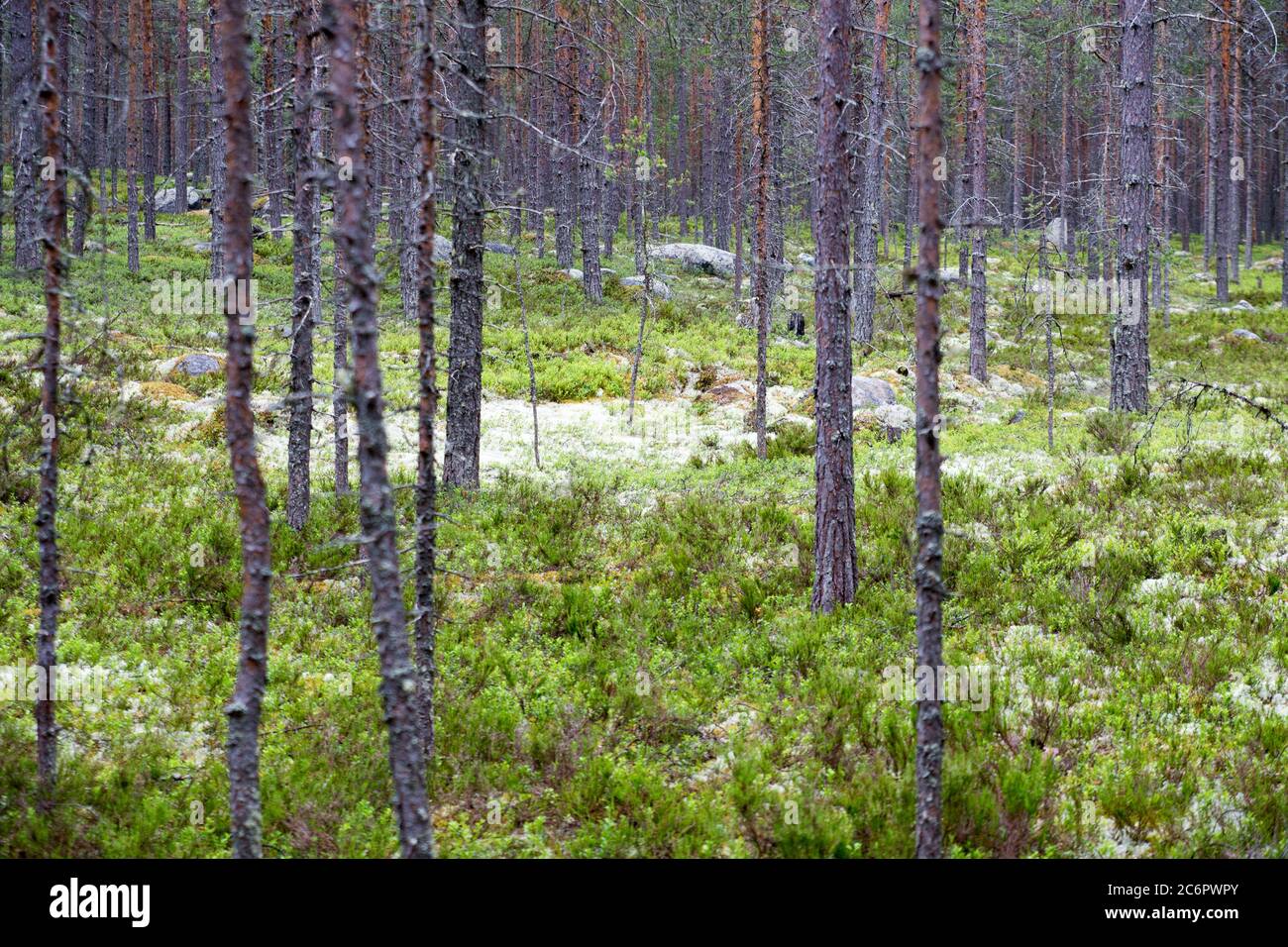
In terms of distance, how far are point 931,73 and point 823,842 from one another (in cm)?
461

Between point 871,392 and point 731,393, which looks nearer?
point 871,392

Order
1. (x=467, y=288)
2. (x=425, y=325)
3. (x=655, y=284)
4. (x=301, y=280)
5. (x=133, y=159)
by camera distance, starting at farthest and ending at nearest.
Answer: (x=655, y=284) < (x=133, y=159) < (x=467, y=288) < (x=301, y=280) < (x=425, y=325)

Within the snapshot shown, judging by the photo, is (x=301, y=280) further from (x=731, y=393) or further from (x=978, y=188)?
(x=978, y=188)

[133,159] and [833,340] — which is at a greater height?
[133,159]

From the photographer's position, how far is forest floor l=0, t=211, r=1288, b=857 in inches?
233

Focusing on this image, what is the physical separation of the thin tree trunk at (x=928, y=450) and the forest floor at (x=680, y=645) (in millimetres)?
670

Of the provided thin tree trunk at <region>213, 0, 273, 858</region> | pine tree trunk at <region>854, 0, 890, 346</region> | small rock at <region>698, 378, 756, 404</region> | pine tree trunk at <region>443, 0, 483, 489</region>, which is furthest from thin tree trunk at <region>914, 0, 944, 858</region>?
pine tree trunk at <region>854, 0, 890, 346</region>

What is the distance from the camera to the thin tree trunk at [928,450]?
16.5 feet

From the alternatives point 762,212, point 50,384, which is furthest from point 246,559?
point 762,212

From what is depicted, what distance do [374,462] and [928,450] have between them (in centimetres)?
310

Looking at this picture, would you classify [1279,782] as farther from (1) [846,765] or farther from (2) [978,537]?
(2) [978,537]

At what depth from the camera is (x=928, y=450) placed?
514cm

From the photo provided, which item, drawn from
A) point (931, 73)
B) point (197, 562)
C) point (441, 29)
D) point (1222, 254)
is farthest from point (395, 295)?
point (1222, 254)

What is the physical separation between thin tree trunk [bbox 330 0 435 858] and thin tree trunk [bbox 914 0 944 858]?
291 centimetres
